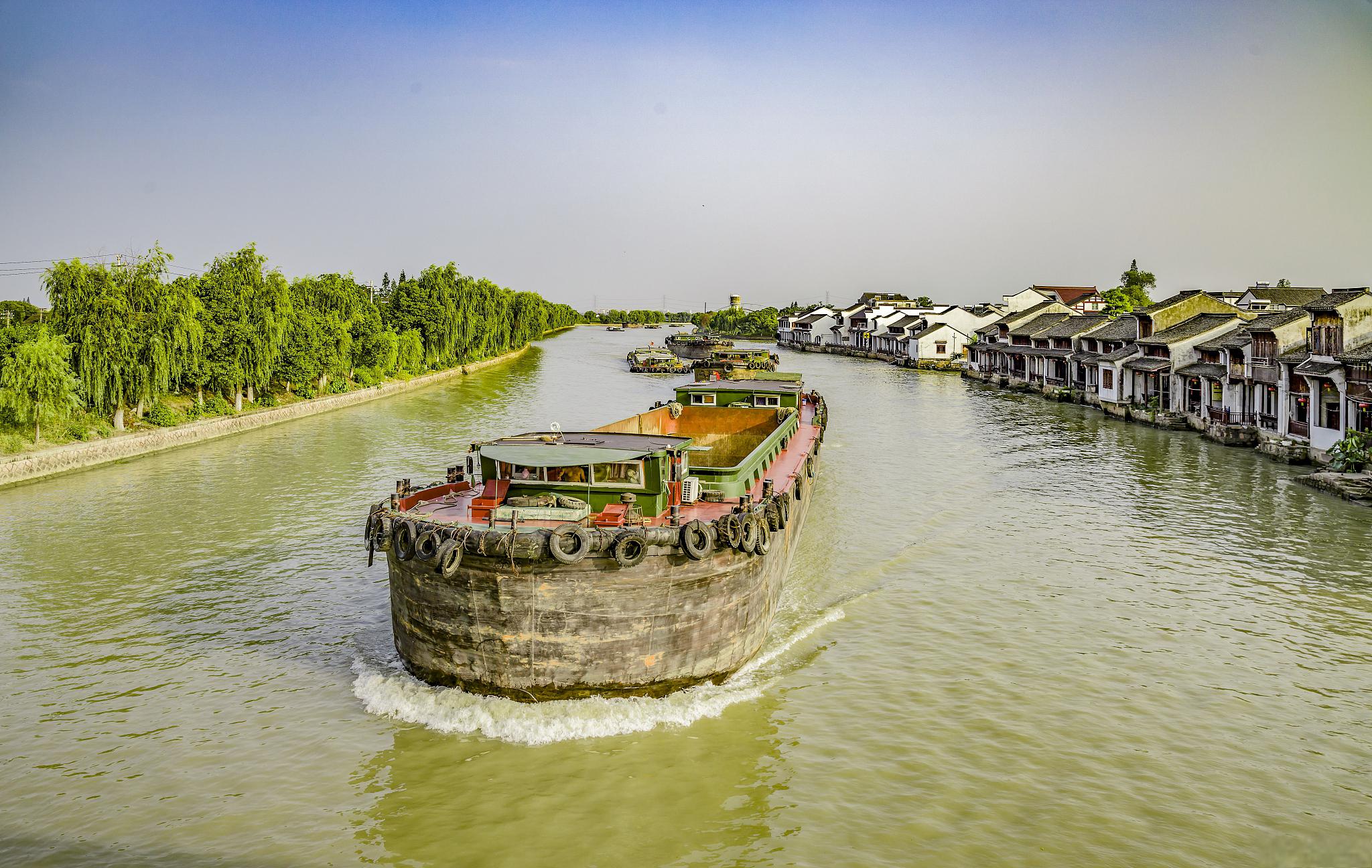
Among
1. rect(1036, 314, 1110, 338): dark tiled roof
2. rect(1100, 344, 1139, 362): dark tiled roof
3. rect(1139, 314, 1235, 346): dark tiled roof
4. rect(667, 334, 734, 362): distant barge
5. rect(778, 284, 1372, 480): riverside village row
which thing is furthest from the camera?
rect(667, 334, 734, 362): distant barge

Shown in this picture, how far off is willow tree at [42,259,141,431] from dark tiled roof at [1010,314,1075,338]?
5633cm

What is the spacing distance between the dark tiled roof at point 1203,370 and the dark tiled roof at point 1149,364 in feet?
2.75

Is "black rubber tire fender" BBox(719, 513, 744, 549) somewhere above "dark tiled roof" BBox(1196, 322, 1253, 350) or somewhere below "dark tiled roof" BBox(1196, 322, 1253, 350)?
below

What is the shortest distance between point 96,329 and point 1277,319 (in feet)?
145

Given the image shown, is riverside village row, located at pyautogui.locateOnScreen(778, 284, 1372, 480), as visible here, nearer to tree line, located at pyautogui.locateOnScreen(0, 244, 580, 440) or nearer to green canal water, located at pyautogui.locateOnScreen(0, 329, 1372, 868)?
green canal water, located at pyautogui.locateOnScreen(0, 329, 1372, 868)

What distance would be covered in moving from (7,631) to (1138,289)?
112 meters

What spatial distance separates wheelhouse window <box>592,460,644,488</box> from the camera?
13.5 m

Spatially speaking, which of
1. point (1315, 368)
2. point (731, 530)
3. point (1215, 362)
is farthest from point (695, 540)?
point (1215, 362)

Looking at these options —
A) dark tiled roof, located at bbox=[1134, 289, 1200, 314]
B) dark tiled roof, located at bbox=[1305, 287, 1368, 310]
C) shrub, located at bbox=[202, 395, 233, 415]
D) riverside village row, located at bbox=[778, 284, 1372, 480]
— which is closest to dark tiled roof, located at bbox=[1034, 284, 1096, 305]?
riverside village row, located at bbox=[778, 284, 1372, 480]

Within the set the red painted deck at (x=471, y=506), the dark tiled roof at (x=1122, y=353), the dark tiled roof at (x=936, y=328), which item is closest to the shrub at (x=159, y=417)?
the red painted deck at (x=471, y=506)

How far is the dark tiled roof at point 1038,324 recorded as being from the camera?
65.9m

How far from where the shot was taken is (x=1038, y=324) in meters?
68.6

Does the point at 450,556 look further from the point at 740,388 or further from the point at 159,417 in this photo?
the point at 159,417

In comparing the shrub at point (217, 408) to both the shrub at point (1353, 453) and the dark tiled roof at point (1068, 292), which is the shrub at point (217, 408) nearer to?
the shrub at point (1353, 453)
